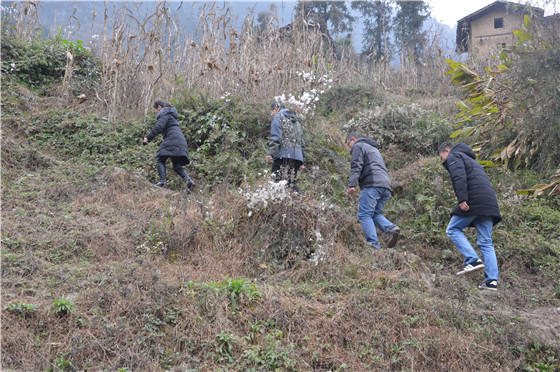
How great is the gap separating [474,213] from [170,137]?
5.58 metres

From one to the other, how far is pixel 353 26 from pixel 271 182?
77.9 feet

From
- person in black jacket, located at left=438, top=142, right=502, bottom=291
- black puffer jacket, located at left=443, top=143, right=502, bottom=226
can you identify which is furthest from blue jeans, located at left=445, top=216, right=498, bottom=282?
black puffer jacket, located at left=443, top=143, right=502, bottom=226

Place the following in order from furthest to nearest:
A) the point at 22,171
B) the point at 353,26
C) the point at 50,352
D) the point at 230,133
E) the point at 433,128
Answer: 1. the point at 353,26
2. the point at 433,128
3. the point at 230,133
4. the point at 22,171
5. the point at 50,352

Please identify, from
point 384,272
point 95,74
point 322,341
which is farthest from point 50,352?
point 95,74

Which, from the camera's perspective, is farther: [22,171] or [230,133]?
[230,133]

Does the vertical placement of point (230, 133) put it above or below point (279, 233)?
above

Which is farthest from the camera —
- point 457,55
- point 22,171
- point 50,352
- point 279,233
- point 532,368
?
point 457,55

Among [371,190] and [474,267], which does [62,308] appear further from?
[474,267]

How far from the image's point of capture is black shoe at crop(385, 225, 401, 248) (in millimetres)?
6258

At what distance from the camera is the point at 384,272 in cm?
554

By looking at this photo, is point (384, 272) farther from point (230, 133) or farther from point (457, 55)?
point (457, 55)

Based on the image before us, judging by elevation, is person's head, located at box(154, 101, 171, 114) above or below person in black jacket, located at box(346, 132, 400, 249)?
above

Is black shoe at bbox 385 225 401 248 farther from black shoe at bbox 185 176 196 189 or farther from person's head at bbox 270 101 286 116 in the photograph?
black shoe at bbox 185 176 196 189

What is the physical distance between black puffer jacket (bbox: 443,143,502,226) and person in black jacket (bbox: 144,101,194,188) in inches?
188
